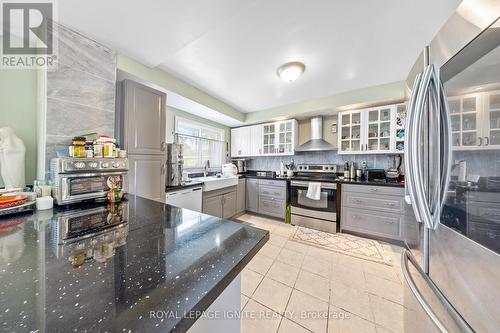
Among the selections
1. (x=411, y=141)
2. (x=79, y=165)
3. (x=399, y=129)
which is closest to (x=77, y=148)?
(x=79, y=165)

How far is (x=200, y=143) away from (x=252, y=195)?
5.20 feet

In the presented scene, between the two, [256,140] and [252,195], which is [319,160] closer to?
[256,140]

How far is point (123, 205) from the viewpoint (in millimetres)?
1174

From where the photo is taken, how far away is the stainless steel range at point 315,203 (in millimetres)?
2725

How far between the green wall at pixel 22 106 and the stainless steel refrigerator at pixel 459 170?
2.71 m

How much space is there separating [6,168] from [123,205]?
98cm

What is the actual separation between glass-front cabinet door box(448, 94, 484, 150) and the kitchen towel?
2.26 meters

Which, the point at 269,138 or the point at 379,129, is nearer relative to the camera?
the point at 379,129

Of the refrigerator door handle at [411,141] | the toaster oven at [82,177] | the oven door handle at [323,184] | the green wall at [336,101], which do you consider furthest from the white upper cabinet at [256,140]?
the refrigerator door handle at [411,141]

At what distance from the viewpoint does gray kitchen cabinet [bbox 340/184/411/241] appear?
2.32m

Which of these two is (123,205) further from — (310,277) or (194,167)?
(194,167)

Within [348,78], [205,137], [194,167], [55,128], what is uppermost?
[348,78]

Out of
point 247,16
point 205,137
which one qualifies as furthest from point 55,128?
point 205,137

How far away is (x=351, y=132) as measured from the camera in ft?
9.59
